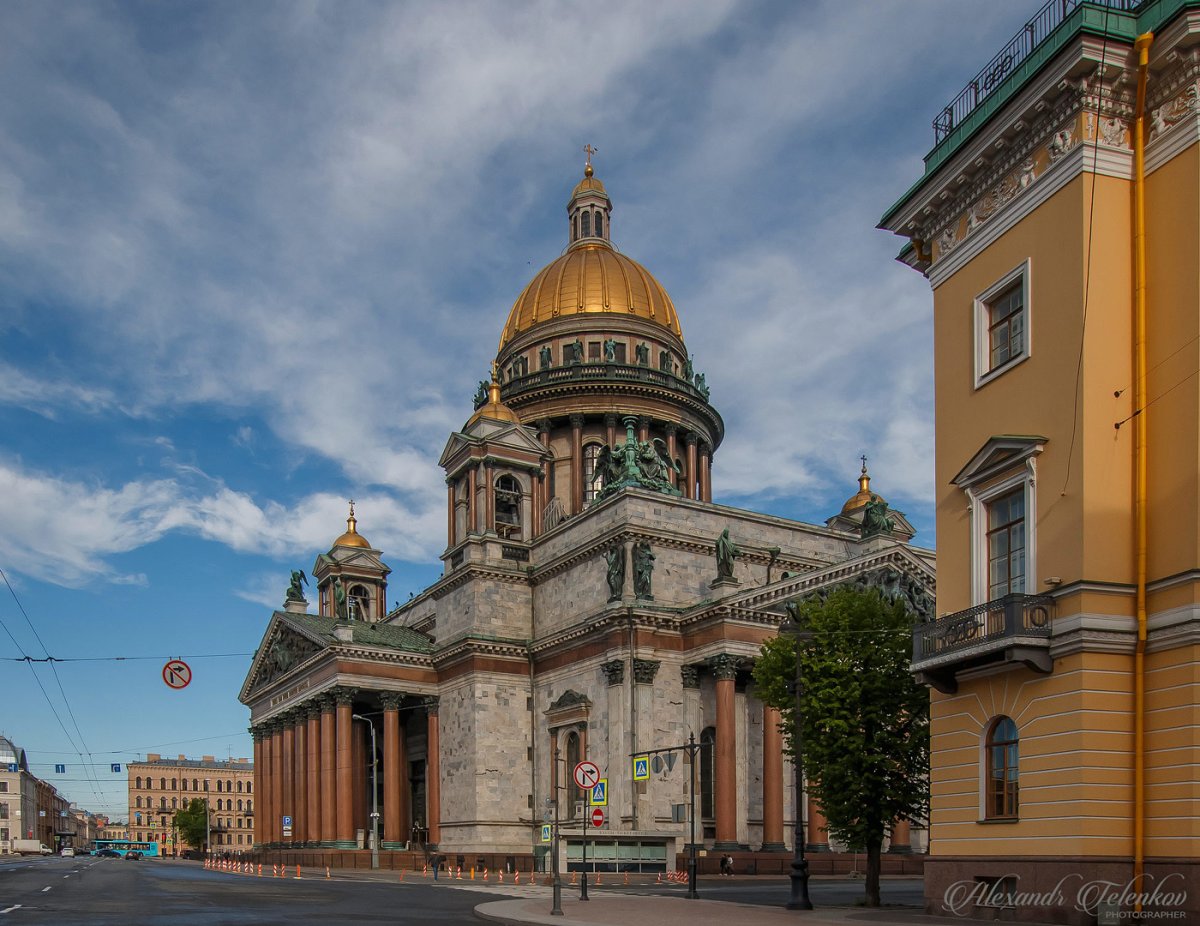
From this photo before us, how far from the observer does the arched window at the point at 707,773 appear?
192 feet

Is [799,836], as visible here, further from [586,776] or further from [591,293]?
[591,293]

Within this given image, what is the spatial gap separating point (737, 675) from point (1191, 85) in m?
40.1

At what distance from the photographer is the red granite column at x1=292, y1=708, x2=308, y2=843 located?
7631 cm

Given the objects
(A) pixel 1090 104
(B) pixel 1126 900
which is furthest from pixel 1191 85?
(B) pixel 1126 900

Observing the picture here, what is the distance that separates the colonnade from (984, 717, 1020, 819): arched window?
162 ft

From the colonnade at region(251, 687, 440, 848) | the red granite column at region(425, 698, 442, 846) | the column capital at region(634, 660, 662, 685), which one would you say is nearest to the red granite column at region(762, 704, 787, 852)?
the column capital at region(634, 660, 662, 685)

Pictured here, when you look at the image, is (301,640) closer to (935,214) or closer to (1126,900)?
(935,214)

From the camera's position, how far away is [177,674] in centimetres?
5025

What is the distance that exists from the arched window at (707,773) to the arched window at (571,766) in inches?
248

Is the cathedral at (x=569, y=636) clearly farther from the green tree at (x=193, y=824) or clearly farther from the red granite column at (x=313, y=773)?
the green tree at (x=193, y=824)

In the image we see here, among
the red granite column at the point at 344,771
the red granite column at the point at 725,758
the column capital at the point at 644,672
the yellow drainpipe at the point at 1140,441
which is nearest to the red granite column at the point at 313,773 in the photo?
the red granite column at the point at 344,771

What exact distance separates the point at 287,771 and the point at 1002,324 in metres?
66.4

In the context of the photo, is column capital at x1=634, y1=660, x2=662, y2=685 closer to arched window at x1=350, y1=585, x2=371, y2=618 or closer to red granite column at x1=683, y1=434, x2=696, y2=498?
red granite column at x1=683, y1=434, x2=696, y2=498

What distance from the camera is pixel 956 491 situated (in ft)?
84.9
